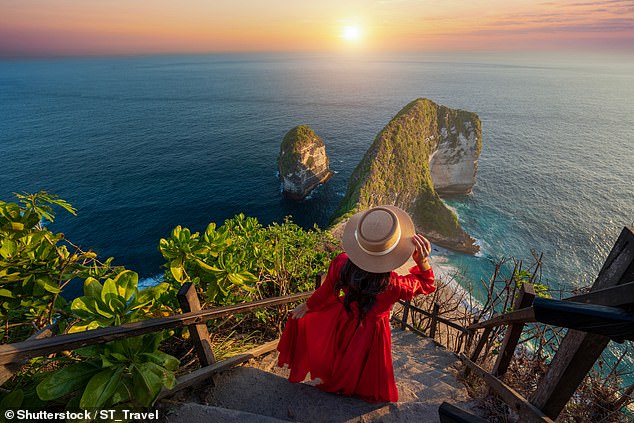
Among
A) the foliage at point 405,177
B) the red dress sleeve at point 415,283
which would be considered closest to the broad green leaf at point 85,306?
the red dress sleeve at point 415,283

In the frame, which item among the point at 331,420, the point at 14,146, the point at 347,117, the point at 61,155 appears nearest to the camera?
the point at 331,420

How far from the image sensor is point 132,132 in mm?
72312

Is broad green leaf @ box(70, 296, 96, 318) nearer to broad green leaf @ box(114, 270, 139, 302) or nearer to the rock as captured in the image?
Result: broad green leaf @ box(114, 270, 139, 302)

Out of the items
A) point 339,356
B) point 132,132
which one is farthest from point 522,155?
point 132,132

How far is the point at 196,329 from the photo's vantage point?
3.07 meters

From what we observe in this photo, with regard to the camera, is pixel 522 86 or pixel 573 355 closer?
pixel 573 355

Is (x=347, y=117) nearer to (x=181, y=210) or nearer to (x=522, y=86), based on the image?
(x=181, y=210)

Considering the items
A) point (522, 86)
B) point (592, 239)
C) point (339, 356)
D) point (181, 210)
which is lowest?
point (592, 239)

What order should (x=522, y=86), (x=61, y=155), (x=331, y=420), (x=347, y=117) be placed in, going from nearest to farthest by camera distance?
Result: (x=331, y=420)
(x=61, y=155)
(x=347, y=117)
(x=522, y=86)

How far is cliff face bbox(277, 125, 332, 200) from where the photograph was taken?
147 ft

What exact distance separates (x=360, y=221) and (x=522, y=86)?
20955 cm

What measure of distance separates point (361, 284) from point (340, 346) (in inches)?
46.0

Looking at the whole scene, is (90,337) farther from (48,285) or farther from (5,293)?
(5,293)

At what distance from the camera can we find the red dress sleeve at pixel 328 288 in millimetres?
3211
